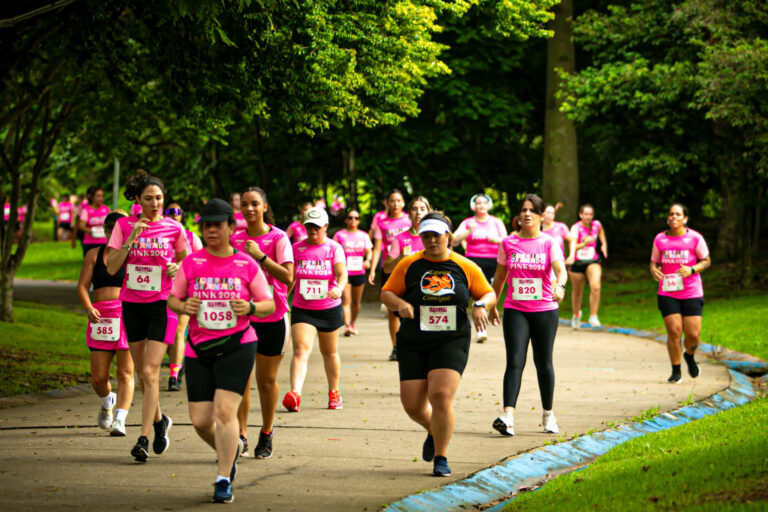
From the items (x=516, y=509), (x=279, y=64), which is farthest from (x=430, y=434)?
(x=279, y=64)

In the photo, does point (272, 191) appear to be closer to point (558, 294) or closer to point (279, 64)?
point (279, 64)

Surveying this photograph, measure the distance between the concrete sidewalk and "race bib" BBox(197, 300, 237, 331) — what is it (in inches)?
41.9

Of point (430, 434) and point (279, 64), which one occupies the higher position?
point (279, 64)

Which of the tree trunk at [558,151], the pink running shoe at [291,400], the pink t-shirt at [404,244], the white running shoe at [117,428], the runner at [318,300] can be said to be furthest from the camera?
the tree trunk at [558,151]

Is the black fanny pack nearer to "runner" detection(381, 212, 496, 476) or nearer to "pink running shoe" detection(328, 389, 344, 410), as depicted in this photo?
"runner" detection(381, 212, 496, 476)

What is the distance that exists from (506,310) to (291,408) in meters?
2.20

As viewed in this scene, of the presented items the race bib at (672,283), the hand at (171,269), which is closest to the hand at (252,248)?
the hand at (171,269)

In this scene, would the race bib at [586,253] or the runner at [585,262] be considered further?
the race bib at [586,253]

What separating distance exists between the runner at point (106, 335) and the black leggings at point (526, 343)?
128 inches

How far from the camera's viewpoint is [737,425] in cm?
914

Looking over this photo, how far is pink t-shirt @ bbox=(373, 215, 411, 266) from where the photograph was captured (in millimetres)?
16516

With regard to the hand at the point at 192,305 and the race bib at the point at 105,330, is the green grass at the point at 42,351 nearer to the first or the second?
the race bib at the point at 105,330

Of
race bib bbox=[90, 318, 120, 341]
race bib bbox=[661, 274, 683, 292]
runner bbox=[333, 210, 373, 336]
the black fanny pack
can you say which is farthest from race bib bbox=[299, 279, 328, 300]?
runner bbox=[333, 210, 373, 336]

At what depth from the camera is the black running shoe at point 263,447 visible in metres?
8.49
